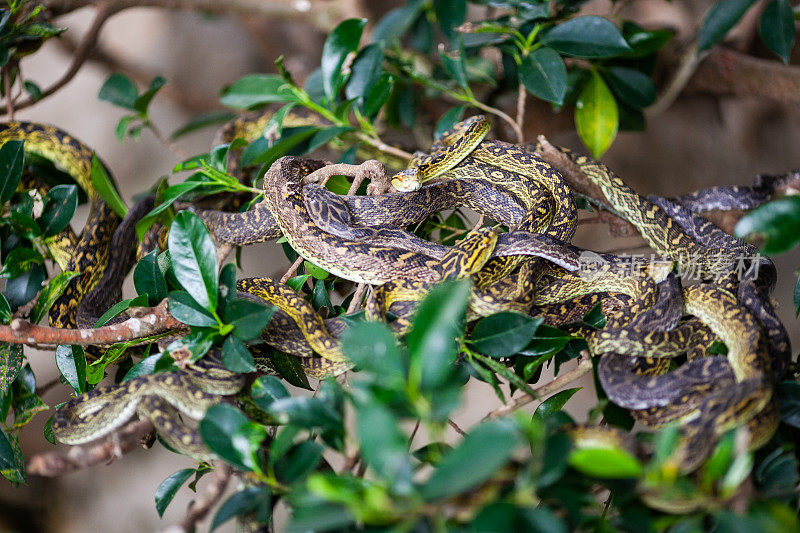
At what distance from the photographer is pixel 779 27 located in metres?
1.81

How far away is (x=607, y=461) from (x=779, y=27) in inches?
67.0

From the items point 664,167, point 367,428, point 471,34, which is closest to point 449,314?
point 367,428

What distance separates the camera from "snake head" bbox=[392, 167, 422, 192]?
1475 millimetres

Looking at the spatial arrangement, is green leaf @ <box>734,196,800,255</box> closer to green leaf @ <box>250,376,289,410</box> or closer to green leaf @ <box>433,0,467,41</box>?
green leaf @ <box>250,376,289,410</box>

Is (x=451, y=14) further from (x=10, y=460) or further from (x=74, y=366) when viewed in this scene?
(x=10, y=460)

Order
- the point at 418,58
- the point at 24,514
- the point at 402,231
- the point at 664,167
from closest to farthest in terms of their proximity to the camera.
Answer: the point at 402,231, the point at 418,58, the point at 24,514, the point at 664,167

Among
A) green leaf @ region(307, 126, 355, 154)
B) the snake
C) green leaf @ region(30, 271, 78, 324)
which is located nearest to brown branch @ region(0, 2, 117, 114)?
the snake

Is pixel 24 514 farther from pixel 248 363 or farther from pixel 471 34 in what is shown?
pixel 471 34

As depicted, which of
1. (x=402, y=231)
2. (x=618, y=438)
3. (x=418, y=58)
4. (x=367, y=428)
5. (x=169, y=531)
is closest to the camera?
(x=367, y=428)

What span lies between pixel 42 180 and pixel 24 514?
7.65 ft

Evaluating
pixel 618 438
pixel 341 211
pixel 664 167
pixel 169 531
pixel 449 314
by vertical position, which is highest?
pixel 449 314

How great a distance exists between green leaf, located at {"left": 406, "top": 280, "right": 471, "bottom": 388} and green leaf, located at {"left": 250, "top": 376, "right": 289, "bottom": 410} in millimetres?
491

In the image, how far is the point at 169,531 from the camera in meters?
0.87

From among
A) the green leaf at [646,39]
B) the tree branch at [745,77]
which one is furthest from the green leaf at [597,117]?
the tree branch at [745,77]
